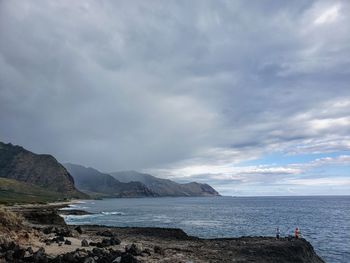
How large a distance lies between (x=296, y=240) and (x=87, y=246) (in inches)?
1102

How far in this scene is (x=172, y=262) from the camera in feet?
107

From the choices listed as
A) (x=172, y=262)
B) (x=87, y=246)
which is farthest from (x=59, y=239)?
(x=172, y=262)

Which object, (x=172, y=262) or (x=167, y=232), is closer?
(x=172, y=262)

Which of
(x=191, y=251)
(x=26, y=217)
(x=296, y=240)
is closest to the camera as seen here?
(x=191, y=251)

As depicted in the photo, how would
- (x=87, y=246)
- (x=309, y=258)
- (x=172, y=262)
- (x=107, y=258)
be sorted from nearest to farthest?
(x=107, y=258) < (x=172, y=262) < (x=87, y=246) < (x=309, y=258)

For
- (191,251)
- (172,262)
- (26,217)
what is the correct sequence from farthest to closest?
1. (26,217)
2. (191,251)
3. (172,262)

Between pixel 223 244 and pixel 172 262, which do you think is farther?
pixel 223 244

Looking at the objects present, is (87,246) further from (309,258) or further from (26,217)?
(26,217)

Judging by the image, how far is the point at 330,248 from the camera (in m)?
58.4

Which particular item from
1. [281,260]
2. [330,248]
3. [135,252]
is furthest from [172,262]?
[330,248]

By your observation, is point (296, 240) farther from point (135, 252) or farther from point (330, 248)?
point (135, 252)

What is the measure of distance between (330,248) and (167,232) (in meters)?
25.5

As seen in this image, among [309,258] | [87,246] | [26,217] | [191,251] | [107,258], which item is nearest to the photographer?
[107,258]

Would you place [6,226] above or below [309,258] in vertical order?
above
